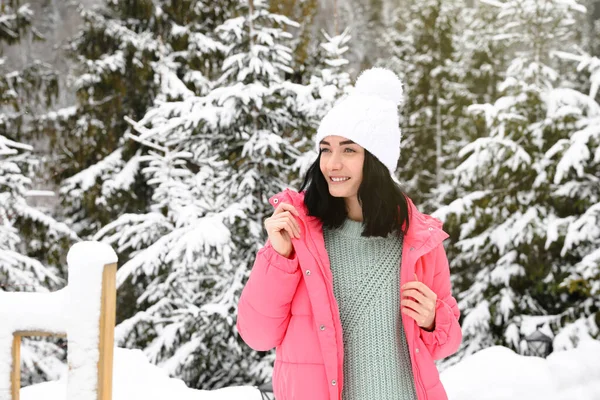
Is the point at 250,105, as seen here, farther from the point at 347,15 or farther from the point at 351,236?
the point at 347,15

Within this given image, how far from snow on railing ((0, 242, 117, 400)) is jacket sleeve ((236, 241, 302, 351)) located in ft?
1.84

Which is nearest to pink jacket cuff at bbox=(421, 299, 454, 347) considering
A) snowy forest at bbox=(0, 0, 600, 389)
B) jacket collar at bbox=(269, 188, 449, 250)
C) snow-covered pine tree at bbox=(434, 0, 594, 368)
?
jacket collar at bbox=(269, 188, 449, 250)

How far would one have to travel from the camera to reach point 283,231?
67.7 inches

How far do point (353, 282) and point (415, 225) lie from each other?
303 mm

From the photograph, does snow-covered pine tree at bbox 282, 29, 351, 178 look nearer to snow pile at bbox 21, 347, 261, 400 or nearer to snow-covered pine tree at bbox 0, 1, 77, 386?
snow pile at bbox 21, 347, 261, 400

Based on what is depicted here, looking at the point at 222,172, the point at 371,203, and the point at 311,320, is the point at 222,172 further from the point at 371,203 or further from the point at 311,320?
the point at 311,320

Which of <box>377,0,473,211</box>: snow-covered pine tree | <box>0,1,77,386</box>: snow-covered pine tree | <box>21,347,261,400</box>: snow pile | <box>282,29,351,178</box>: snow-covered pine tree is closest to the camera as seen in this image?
<box>21,347,261,400</box>: snow pile

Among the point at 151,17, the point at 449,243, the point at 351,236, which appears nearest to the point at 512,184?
the point at 449,243

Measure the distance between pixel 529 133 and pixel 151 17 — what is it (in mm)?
7567

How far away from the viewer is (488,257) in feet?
34.4

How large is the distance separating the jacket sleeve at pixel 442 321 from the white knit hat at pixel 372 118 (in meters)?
0.41

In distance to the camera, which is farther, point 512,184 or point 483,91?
point 483,91

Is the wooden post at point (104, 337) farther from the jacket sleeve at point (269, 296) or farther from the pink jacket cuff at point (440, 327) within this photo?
the pink jacket cuff at point (440, 327)

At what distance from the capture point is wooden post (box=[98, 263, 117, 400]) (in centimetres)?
117
